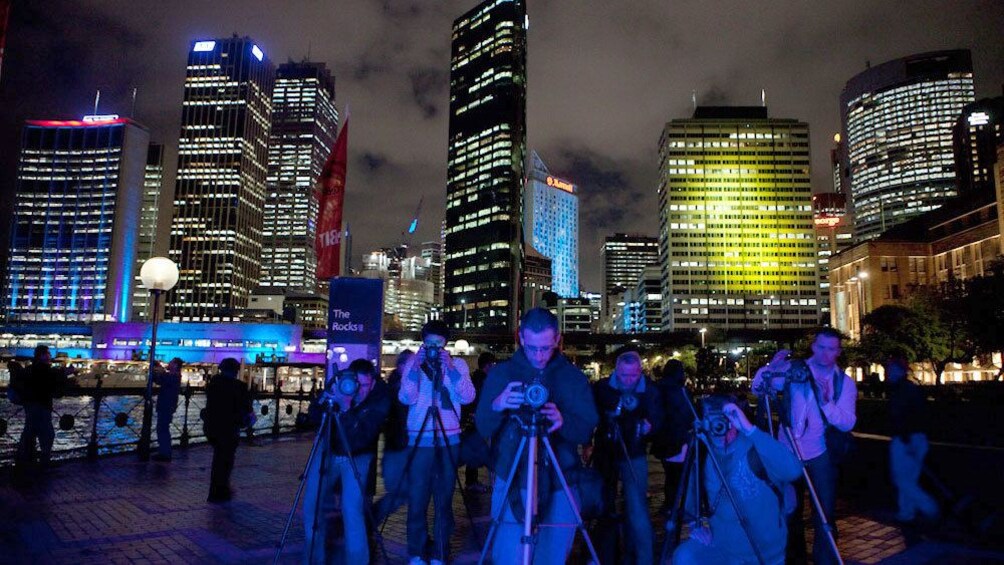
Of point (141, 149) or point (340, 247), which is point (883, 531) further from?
point (141, 149)

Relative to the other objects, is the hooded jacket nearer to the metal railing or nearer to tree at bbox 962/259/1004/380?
the metal railing

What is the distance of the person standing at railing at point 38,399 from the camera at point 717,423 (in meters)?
10.5

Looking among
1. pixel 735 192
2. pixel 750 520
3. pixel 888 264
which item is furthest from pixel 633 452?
pixel 735 192

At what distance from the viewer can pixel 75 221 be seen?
178 meters

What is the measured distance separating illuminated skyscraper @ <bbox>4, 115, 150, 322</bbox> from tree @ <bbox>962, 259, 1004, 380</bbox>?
194957 mm

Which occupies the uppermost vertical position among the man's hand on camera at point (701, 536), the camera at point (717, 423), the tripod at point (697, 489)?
the camera at point (717, 423)

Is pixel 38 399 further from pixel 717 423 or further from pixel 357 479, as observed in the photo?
pixel 717 423

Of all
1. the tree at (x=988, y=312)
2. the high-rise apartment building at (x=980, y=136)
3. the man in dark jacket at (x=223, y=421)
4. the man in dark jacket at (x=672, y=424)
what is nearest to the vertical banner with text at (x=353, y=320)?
the man in dark jacket at (x=223, y=421)

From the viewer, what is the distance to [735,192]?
198625 mm

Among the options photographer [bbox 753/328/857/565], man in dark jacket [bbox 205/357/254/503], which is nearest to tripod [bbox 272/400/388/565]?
photographer [bbox 753/328/857/565]

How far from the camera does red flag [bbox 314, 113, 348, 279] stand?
41.7ft

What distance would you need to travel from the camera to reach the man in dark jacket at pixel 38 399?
32.2 ft

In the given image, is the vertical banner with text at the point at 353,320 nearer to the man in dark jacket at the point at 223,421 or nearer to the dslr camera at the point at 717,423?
the man in dark jacket at the point at 223,421

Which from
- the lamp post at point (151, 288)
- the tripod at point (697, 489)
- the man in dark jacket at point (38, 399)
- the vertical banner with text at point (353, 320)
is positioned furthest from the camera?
the vertical banner with text at point (353, 320)
